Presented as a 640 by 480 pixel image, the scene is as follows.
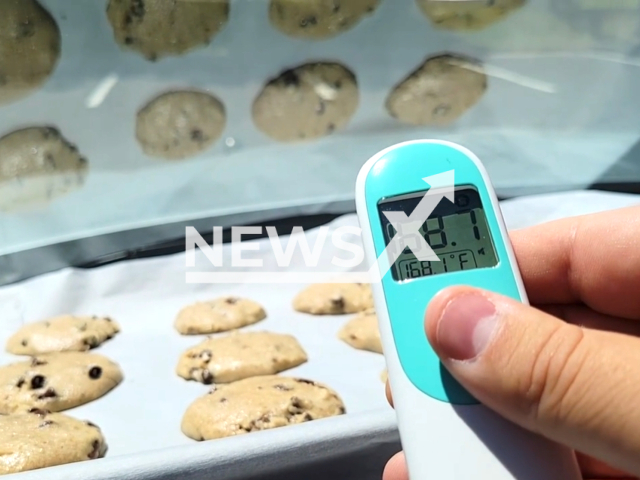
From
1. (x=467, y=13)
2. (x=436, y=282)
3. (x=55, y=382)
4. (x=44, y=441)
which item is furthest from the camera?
(x=467, y=13)

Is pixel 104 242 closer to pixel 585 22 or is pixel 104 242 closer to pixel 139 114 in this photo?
pixel 139 114

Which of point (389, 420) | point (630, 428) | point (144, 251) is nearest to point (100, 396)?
point (144, 251)

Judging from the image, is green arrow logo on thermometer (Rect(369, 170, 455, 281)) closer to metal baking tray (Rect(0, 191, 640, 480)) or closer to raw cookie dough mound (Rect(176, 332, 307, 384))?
metal baking tray (Rect(0, 191, 640, 480))

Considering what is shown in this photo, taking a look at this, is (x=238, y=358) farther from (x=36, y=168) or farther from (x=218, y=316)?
(x=36, y=168)

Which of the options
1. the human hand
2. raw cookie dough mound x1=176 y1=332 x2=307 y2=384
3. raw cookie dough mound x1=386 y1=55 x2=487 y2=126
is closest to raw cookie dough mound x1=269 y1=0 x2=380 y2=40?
raw cookie dough mound x1=386 y1=55 x2=487 y2=126

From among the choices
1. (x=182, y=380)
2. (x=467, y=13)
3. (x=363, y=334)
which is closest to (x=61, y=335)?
(x=182, y=380)

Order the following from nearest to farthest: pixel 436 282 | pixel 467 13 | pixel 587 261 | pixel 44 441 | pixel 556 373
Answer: pixel 556 373, pixel 436 282, pixel 587 261, pixel 44 441, pixel 467 13
